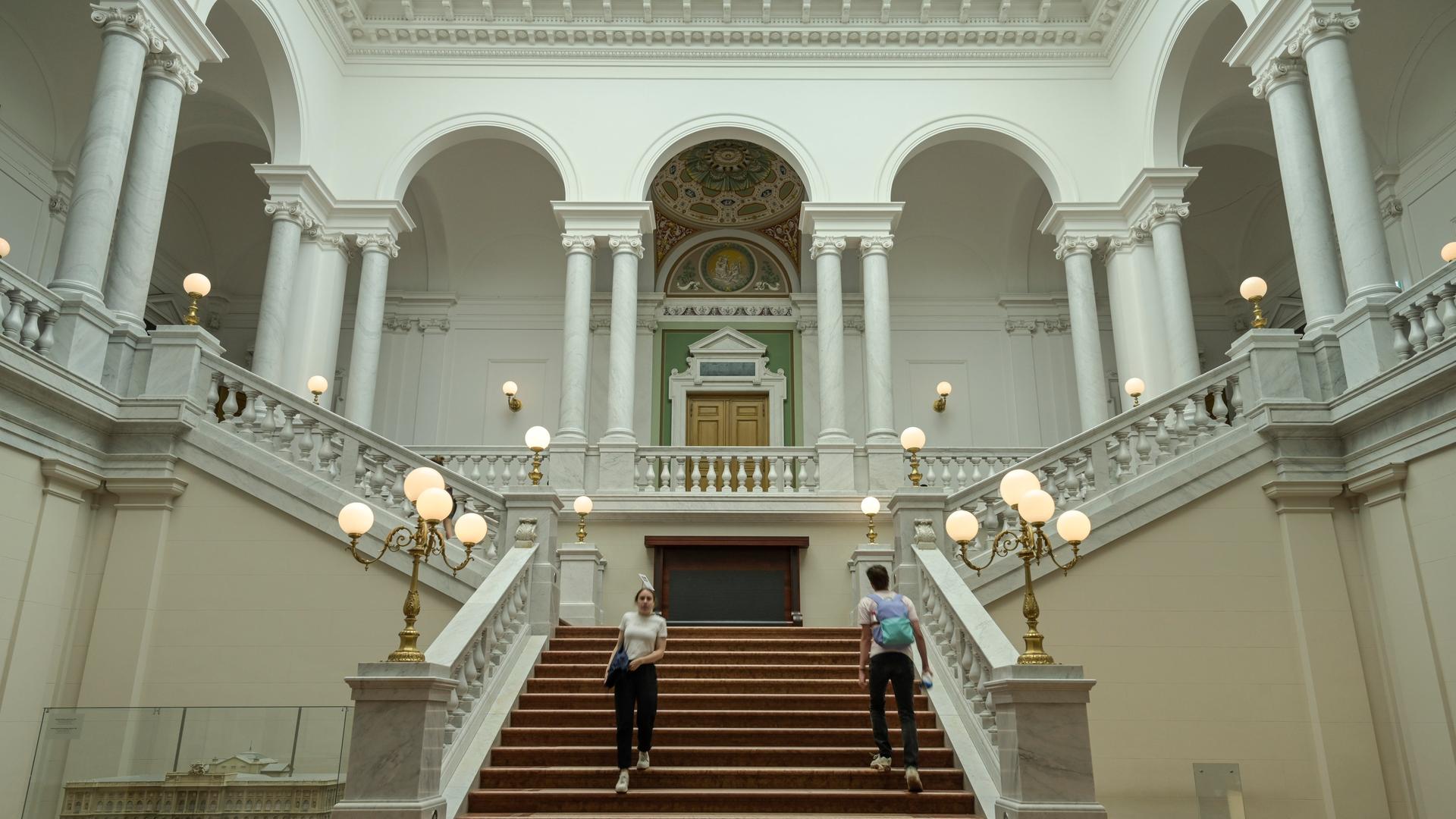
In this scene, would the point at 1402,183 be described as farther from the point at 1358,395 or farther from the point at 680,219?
the point at 680,219

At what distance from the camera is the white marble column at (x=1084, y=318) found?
593 inches

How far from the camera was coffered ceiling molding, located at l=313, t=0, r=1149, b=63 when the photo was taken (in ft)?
52.2

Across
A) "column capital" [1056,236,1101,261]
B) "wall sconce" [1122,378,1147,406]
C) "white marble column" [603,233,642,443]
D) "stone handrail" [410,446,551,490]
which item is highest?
"column capital" [1056,236,1101,261]

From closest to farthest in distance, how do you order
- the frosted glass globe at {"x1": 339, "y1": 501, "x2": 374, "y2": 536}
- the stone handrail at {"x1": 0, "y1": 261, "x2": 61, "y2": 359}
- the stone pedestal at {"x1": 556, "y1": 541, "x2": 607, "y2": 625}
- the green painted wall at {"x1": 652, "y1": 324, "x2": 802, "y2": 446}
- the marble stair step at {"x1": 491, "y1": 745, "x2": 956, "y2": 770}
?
the frosted glass globe at {"x1": 339, "y1": 501, "x2": 374, "y2": 536}, the marble stair step at {"x1": 491, "y1": 745, "x2": 956, "y2": 770}, the stone handrail at {"x1": 0, "y1": 261, "x2": 61, "y2": 359}, the stone pedestal at {"x1": 556, "y1": 541, "x2": 607, "y2": 625}, the green painted wall at {"x1": 652, "y1": 324, "x2": 802, "y2": 446}

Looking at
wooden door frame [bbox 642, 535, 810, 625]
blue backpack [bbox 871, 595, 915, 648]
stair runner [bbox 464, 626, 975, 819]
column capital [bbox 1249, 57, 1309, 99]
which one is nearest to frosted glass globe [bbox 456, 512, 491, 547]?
stair runner [bbox 464, 626, 975, 819]

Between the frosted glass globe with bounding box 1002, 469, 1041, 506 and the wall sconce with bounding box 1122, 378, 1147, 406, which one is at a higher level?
the wall sconce with bounding box 1122, 378, 1147, 406

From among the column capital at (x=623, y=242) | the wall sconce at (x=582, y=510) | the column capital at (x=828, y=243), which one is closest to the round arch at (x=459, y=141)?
the column capital at (x=623, y=242)

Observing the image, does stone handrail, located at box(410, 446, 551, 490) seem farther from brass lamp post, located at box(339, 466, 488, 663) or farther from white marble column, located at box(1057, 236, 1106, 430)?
white marble column, located at box(1057, 236, 1106, 430)

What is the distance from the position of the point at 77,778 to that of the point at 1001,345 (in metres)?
16.6

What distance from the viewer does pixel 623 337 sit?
1505cm

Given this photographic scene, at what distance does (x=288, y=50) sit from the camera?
1407 cm

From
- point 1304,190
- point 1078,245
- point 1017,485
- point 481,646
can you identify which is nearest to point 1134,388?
point 1078,245

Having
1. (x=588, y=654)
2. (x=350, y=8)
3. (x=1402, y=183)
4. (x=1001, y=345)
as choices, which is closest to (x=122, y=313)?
(x=588, y=654)

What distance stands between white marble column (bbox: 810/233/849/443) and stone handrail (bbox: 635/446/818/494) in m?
0.56
